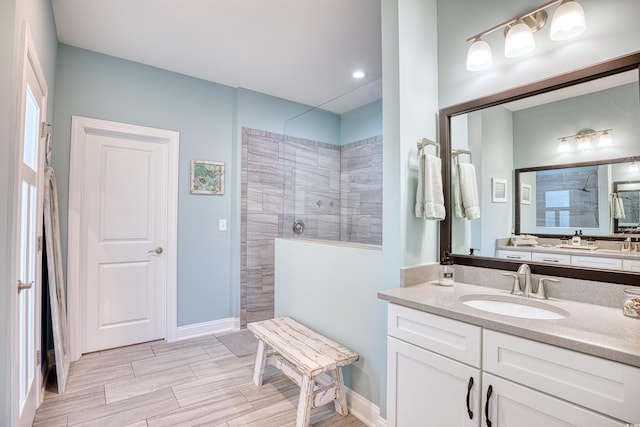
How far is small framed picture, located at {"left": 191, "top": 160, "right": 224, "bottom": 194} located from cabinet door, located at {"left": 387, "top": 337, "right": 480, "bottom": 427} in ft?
8.15

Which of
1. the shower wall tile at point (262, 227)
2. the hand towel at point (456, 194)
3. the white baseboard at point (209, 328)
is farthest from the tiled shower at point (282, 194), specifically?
the hand towel at point (456, 194)

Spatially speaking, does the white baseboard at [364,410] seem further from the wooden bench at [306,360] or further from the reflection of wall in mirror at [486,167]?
the reflection of wall in mirror at [486,167]

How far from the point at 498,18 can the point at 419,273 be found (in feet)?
4.79

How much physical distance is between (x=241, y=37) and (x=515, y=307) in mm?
2651

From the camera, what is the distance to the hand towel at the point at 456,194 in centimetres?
192

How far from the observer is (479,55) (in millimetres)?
1726

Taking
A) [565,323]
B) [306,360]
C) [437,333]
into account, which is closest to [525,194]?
[565,323]

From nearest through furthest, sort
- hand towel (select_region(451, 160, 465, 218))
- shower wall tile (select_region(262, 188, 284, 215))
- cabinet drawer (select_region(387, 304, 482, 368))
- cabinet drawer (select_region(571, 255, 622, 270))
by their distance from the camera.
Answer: cabinet drawer (select_region(387, 304, 482, 368))
cabinet drawer (select_region(571, 255, 622, 270))
hand towel (select_region(451, 160, 465, 218))
shower wall tile (select_region(262, 188, 284, 215))

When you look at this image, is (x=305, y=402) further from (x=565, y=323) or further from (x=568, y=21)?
(x=568, y=21)

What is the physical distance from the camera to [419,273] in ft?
5.98

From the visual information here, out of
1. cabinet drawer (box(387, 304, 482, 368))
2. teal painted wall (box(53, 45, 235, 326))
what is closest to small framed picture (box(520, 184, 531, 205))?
Result: cabinet drawer (box(387, 304, 482, 368))

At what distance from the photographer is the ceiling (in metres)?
2.20

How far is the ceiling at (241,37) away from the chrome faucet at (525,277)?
69.6 inches

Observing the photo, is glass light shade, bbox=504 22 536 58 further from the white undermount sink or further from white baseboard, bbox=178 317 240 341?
white baseboard, bbox=178 317 240 341
